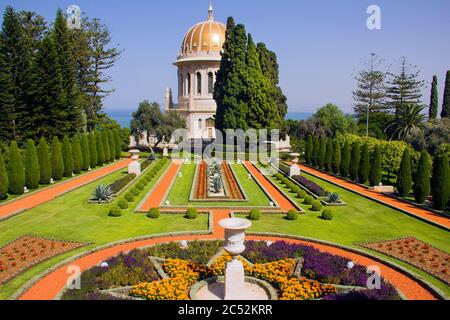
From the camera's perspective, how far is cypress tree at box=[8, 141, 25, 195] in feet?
81.0

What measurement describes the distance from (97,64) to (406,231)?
46.8 meters

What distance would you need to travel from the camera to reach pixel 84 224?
1830cm

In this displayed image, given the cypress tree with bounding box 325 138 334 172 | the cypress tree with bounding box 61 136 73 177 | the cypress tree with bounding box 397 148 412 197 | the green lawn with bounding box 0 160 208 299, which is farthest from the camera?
the cypress tree with bounding box 325 138 334 172

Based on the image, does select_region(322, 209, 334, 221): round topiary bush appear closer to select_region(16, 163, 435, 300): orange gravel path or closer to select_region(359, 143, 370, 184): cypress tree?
select_region(16, 163, 435, 300): orange gravel path

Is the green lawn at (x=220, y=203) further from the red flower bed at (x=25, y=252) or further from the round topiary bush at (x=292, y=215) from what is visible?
the red flower bed at (x=25, y=252)

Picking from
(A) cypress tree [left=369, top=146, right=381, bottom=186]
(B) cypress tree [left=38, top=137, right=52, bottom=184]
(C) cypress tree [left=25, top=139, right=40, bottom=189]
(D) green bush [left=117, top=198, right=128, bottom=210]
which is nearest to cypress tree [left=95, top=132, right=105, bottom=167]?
(B) cypress tree [left=38, top=137, right=52, bottom=184]

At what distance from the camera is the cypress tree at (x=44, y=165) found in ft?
93.6

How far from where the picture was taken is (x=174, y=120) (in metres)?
49.7

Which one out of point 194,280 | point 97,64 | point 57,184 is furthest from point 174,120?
point 194,280

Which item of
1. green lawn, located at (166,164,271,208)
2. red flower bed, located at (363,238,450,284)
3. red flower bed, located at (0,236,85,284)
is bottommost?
red flower bed, located at (363,238,450,284)

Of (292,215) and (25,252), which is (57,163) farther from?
(292,215)

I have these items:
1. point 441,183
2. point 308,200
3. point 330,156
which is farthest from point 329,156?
point 441,183

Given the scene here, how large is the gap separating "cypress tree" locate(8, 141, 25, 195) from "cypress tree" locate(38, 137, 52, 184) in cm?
320

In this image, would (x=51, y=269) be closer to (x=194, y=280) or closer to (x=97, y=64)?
(x=194, y=280)
